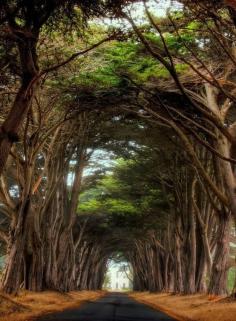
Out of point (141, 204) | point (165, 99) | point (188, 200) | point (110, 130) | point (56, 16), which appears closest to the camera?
point (56, 16)

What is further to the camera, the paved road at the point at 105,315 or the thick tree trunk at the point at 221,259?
the thick tree trunk at the point at 221,259

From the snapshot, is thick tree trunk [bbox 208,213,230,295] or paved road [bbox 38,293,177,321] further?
thick tree trunk [bbox 208,213,230,295]

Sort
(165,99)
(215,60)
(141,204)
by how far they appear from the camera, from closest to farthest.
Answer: (215,60) → (165,99) → (141,204)

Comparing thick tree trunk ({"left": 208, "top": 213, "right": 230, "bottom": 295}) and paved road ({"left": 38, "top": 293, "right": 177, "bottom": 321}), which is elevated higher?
thick tree trunk ({"left": 208, "top": 213, "right": 230, "bottom": 295})

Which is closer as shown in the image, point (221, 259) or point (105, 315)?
point (105, 315)

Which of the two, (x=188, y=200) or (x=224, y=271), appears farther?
(x=188, y=200)

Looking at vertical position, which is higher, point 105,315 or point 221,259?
point 221,259

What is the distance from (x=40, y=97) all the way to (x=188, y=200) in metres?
11.0

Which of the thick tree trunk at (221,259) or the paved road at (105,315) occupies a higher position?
the thick tree trunk at (221,259)

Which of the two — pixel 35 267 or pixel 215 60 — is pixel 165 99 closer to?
pixel 215 60

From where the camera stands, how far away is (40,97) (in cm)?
1883

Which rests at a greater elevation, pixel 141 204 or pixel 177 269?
pixel 141 204

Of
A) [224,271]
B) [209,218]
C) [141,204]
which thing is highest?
[141,204]

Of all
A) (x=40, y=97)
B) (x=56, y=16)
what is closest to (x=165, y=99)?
(x=40, y=97)
